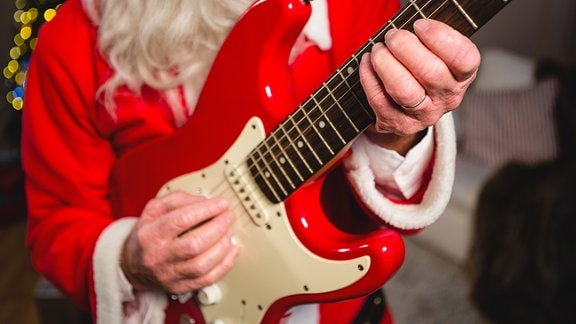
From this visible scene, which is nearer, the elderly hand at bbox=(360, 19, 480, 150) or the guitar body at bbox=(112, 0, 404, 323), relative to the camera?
the elderly hand at bbox=(360, 19, 480, 150)

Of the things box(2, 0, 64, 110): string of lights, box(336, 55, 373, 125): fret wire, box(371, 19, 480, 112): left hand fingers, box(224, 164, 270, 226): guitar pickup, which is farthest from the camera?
box(2, 0, 64, 110): string of lights

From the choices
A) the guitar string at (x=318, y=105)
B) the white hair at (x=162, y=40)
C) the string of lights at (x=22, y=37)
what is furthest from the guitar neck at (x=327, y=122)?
the string of lights at (x=22, y=37)

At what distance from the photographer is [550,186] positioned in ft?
5.96

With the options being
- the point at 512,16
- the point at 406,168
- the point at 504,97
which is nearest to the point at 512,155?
the point at 504,97

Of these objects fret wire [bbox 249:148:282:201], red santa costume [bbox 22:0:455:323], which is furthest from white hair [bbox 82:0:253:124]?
fret wire [bbox 249:148:282:201]

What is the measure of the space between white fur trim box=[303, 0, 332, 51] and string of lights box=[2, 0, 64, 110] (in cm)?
45

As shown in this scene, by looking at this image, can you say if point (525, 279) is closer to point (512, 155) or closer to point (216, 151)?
point (512, 155)

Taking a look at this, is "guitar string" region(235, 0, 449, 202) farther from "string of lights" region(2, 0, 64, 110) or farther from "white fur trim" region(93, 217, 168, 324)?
"string of lights" region(2, 0, 64, 110)

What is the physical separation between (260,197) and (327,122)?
124 millimetres

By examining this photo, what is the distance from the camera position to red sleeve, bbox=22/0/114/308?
0.68 m

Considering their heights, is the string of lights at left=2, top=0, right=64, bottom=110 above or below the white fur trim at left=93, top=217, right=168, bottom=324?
above

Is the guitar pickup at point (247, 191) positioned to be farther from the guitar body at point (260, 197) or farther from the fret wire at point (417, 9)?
the fret wire at point (417, 9)

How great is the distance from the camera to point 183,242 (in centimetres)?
62

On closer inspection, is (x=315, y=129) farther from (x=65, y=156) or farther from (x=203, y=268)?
(x=65, y=156)
